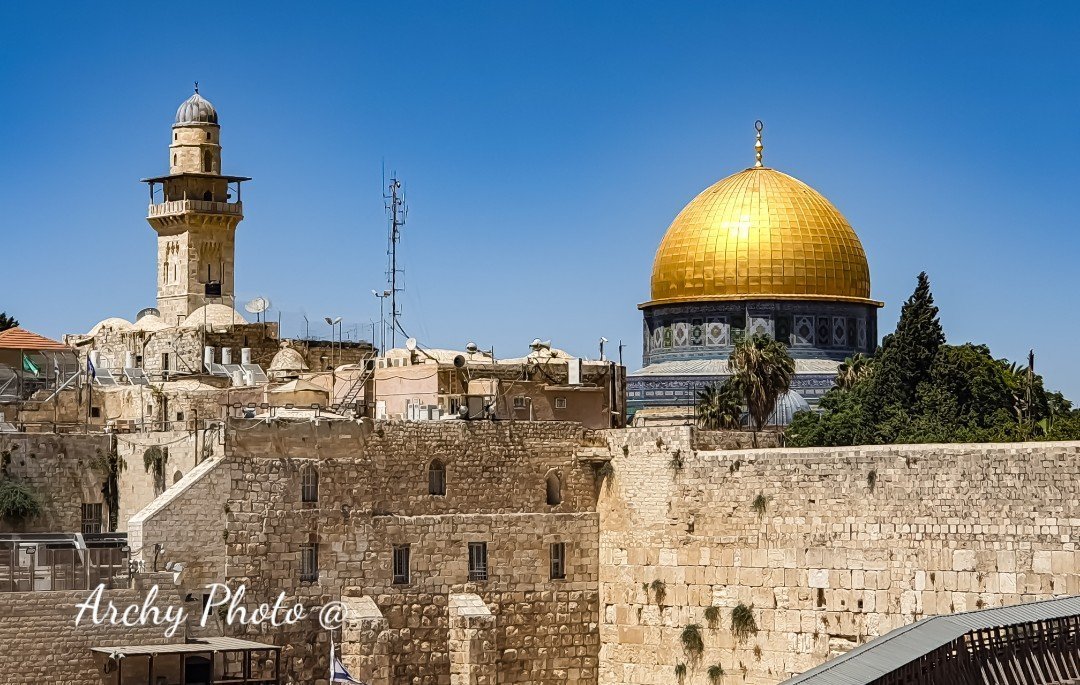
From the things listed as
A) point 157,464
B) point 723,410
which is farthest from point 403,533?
point 723,410

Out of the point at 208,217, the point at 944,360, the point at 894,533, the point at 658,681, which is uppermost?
the point at 208,217

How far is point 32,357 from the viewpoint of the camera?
40469mm

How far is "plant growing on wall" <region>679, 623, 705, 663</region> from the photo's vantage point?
31625 millimetres

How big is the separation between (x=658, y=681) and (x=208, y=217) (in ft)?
61.5

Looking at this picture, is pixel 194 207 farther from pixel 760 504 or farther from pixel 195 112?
pixel 760 504

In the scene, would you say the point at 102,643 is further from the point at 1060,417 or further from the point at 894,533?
the point at 1060,417

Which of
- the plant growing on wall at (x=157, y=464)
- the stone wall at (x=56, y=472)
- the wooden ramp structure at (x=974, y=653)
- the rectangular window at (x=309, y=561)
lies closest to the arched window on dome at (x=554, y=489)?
the rectangular window at (x=309, y=561)

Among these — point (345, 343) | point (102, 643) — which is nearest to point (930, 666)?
point (102, 643)

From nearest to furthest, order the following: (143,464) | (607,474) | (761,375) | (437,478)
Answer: (437,478), (143,464), (607,474), (761,375)

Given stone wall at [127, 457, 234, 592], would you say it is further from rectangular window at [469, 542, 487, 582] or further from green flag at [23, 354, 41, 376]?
green flag at [23, 354, 41, 376]

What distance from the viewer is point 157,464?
32219 millimetres

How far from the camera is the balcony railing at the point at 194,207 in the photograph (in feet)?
152

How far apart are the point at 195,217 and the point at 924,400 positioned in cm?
1678

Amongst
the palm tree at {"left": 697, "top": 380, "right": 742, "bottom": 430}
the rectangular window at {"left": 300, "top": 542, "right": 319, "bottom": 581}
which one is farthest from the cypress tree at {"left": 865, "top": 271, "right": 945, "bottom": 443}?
the rectangular window at {"left": 300, "top": 542, "right": 319, "bottom": 581}
